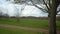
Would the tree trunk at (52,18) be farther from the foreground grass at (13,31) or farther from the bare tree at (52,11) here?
the foreground grass at (13,31)

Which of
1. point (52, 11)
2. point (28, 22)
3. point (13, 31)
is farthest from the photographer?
point (13, 31)

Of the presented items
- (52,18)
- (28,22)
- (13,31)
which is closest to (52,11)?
(52,18)

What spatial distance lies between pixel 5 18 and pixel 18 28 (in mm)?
576

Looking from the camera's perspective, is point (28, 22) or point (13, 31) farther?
point (13, 31)

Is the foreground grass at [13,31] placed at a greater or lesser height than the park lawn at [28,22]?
A: lesser

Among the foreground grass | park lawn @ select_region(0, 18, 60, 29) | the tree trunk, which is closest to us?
the tree trunk

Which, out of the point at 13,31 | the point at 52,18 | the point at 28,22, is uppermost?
the point at 52,18

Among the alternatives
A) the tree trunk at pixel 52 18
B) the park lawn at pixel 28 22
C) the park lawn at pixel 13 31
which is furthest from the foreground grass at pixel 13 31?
the tree trunk at pixel 52 18

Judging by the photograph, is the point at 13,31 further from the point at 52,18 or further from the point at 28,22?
the point at 52,18

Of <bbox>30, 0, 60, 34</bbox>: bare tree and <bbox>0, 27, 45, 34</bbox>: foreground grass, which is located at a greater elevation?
<bbox>30, 0, 60, 34</bbox>: bare tree

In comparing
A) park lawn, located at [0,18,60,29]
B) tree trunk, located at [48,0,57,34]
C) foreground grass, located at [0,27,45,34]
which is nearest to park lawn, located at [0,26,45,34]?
foreground grass, located at [0,27,45,34]

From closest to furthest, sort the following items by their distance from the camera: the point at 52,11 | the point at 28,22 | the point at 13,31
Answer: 1. the point at 52,11
2. the point at 28,22
3. the point at 13,31

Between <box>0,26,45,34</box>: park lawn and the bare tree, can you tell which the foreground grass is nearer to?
<box>0,26,45,34</box>: park lawn

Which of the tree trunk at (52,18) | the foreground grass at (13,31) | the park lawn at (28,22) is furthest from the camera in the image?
the foreground grass at (13,31)
